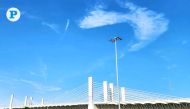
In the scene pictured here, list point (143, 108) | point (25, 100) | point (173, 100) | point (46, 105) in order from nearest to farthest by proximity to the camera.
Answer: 1. point (173, 100)
2. point (143, 108)
3. point (46, 105)
4. point (25, 100)

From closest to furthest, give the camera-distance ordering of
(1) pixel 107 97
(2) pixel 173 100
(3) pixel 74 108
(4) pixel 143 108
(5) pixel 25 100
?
1. (2) pixel 173 100
2. (4) pixel 143 108
3. (1) pixel 107 97
4. (3) pixel 74 108
5. (5) pixel 25 100

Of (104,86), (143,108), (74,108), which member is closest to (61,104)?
(74,108)

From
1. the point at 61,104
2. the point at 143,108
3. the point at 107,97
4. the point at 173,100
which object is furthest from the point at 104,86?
the point at 61,104

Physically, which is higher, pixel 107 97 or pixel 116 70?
pixel 116 70

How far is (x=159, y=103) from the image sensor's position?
47.8 metres

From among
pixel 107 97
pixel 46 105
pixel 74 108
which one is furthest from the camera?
pixel 46 105

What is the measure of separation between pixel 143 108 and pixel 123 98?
11.5 feet

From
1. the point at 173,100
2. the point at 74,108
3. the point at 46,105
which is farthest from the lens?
the point at 46,105

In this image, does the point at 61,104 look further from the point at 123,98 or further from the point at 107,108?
the point at 123,98

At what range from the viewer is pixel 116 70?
5091 cm

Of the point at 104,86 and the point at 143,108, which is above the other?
the point at 104,86

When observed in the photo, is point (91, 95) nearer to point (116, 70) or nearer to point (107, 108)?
point (107, 108)

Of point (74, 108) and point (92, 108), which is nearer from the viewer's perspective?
point (92, 108)

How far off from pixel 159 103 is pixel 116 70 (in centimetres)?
821
